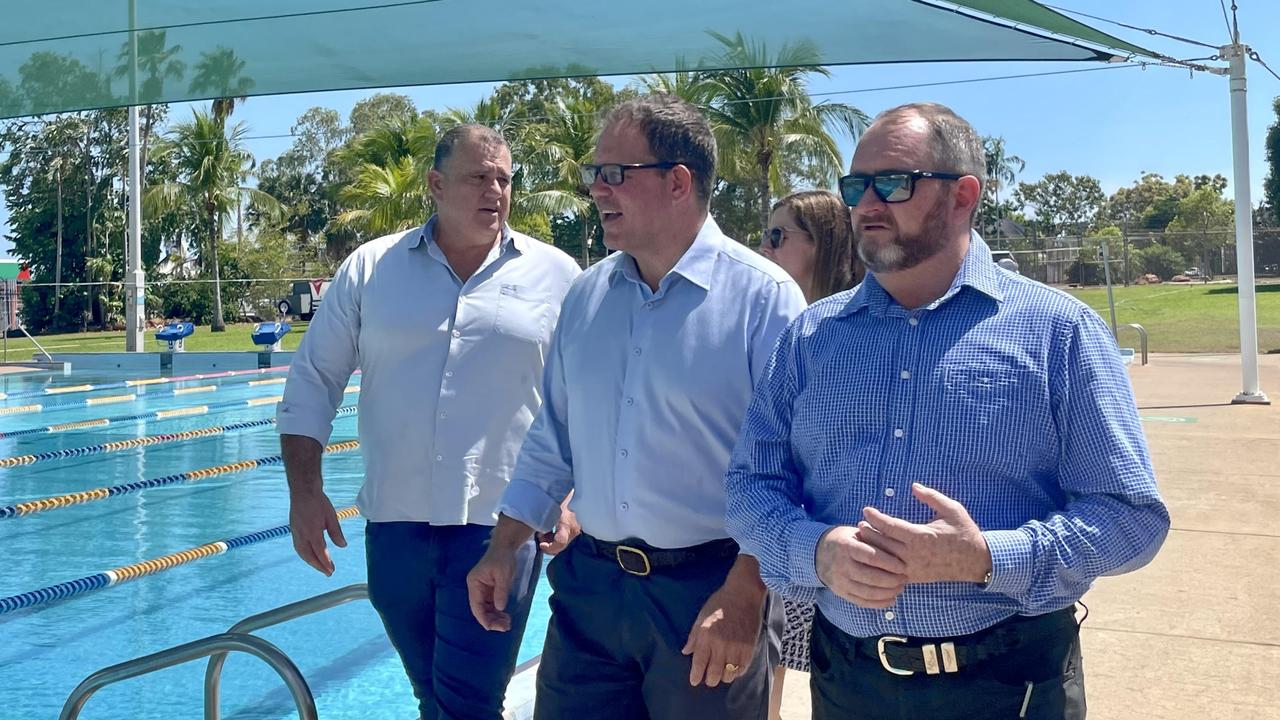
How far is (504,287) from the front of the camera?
328 centimetres

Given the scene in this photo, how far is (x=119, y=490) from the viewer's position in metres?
9.28

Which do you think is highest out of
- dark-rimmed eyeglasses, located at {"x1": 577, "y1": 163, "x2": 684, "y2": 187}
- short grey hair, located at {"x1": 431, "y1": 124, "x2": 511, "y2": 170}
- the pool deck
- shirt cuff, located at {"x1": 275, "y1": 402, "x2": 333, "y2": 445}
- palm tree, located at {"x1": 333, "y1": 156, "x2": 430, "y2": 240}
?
palm tree, located at {"x1": 333, "y1": 156, "x2": 430, "y2": 240}

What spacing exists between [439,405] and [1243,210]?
36.8ft

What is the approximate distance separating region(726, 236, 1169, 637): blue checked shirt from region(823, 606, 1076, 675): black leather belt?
0.02 metres

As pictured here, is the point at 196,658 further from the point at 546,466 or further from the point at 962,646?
the point at 962,646

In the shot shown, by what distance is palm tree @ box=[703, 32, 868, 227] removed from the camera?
1099 inches

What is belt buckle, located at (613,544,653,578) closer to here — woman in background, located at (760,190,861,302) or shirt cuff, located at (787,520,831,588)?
shirt cuff, located at (787,520,831,588)

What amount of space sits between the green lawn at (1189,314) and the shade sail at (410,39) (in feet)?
49.8

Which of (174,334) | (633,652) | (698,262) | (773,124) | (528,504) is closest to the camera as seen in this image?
(633,652)

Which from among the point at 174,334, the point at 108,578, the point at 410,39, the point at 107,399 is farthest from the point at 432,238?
the point at 174,334

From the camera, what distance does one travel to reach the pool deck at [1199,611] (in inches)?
159

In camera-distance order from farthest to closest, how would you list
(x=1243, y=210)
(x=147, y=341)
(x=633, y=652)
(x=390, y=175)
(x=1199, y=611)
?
1. (x=147, y=341)
2. (x=390, y=175)
3. (x=1243, y=210)
4. (x=1199, y=611)
5. (x=633, y=652)

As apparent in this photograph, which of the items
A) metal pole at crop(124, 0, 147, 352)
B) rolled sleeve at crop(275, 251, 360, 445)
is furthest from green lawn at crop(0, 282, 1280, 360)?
rolled sleeve at crop(275, 251, 360, 445)

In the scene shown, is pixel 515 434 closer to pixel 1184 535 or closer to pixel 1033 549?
pixel 1033 549
